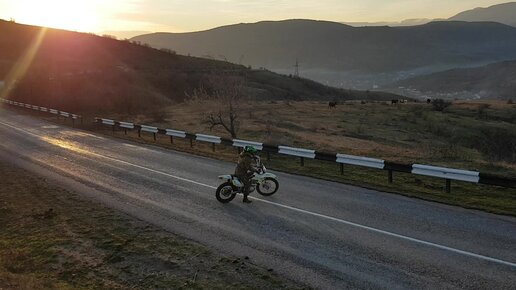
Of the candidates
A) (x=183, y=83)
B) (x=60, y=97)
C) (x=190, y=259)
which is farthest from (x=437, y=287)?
(x=183, y=83)

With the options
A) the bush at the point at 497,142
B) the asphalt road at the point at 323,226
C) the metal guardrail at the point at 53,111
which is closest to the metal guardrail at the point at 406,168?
the asphalt road at the point at 323,226

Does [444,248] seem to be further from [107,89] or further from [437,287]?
[107,89]

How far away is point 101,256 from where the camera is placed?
9398 mm

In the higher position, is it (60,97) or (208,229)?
(60,97)

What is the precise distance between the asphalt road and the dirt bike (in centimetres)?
27

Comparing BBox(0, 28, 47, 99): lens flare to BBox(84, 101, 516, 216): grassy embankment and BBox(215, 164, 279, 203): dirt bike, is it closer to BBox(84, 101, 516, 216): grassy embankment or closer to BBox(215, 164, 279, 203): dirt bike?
BBox(84, 101, 516, 216): grassy embankment

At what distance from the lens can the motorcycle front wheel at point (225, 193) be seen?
13.3m

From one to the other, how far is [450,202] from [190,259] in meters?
7.90

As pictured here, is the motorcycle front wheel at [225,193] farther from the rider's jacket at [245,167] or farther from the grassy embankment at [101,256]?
the grassy embankment at [101,256]

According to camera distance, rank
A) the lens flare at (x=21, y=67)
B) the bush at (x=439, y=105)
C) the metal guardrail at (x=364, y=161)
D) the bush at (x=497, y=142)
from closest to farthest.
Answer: the metal guardrail at (x=364, y=161) → the bush at (x=497, y=142) → the bush at (x=439, y=105) → the lens flare at (x=21, y=67)

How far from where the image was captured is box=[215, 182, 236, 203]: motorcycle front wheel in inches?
523

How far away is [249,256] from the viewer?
9.27m

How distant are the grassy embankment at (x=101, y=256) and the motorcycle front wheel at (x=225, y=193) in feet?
8.51

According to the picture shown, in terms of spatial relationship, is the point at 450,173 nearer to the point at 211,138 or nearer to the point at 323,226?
the point at 323,226
